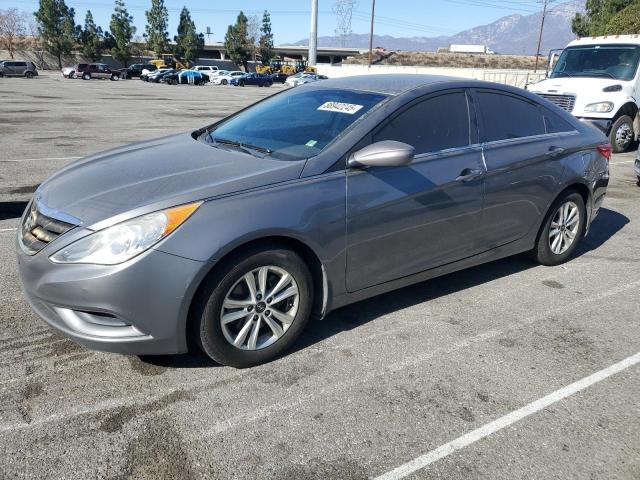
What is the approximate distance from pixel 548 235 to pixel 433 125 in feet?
5.66

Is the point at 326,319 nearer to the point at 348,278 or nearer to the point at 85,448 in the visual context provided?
the point at 348,278

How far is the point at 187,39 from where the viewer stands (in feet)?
263

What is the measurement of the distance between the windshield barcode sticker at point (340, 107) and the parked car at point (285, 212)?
0.01 m

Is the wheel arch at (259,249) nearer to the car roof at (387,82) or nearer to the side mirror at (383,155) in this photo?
the side mirror at (383,155)

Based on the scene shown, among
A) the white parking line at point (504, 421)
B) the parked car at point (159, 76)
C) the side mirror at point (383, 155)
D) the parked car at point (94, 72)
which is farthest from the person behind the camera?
the parked car at point (94, 72)

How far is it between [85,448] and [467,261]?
2.85 metres

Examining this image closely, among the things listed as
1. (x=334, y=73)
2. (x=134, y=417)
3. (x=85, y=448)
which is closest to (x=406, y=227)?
(x=134, y=417)

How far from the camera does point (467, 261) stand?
13.5ft

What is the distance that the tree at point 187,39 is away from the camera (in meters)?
80.6

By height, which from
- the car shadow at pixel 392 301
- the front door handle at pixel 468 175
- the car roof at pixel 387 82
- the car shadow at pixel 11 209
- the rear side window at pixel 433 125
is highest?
the car roof at pixel 387 82

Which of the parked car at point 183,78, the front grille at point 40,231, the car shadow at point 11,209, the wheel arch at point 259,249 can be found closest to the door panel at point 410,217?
the wheel arch at point 259,249

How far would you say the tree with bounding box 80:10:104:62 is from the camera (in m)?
74.2

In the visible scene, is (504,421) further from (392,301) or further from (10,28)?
(10,28)

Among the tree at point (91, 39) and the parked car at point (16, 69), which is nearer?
the parked car at point (16, 69)
